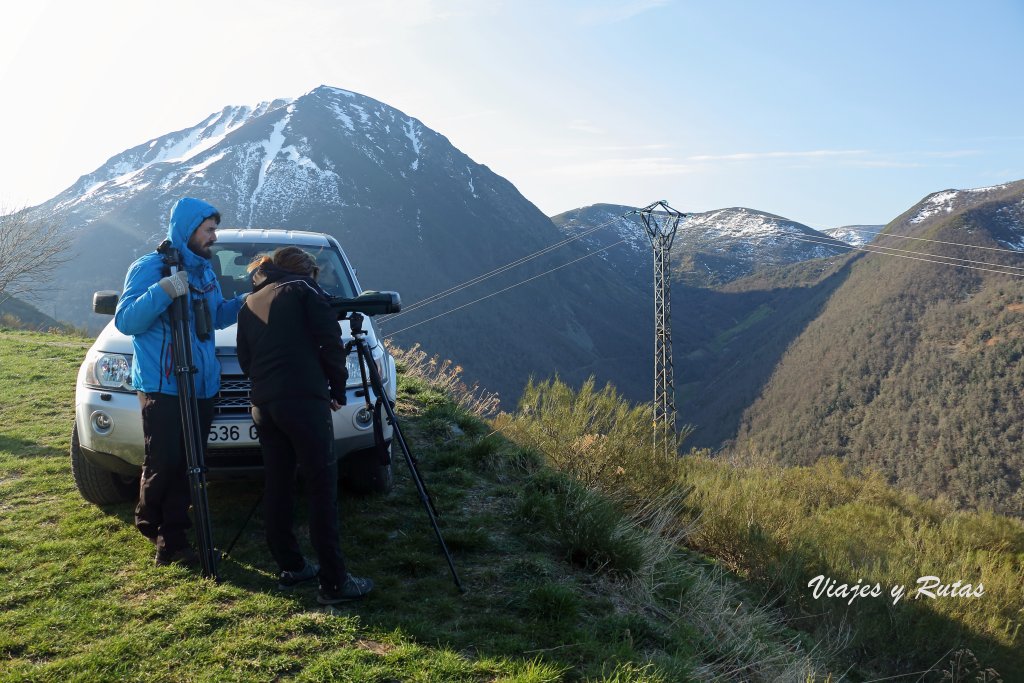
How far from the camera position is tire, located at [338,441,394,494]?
16.2ft

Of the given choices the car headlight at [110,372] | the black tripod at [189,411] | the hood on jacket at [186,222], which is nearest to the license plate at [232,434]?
the black tripod at [189,411]

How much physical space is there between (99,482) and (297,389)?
2.43 meters

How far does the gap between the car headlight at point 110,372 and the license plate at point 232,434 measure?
0.61m

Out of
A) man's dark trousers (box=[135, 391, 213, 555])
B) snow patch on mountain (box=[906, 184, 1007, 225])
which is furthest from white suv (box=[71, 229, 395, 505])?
snow patch on mountain (box=[906, 184, 1007, 225])

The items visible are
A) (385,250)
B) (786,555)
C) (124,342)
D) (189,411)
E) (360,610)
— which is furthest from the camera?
(385,250)

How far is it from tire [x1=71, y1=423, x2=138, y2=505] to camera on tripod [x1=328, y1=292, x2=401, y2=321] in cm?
232

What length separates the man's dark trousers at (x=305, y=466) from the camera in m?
3.70

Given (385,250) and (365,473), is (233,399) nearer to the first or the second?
(365,473)

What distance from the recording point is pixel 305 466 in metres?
3.75

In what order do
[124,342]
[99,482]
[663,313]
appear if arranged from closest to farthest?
[124,342], [99,482], [663,313]

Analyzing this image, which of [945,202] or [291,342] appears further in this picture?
[945,202]

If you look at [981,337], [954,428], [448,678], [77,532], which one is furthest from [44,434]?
[981,337]

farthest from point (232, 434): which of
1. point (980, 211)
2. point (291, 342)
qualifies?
point (980, 211)

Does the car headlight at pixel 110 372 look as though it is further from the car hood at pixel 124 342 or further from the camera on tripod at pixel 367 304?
the camera on tripod at pixel 367 304
